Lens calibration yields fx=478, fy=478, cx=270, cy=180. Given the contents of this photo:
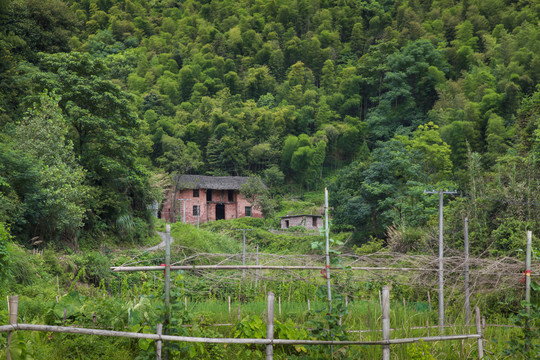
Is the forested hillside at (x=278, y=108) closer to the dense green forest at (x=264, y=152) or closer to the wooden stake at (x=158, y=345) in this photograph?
the dense green forest at (x=264, y=152)

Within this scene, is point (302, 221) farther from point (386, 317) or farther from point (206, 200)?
point (386, 317)

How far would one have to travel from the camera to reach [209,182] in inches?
1427

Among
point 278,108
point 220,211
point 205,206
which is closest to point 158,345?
point 205,206

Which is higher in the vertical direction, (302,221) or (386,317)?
(386,317)

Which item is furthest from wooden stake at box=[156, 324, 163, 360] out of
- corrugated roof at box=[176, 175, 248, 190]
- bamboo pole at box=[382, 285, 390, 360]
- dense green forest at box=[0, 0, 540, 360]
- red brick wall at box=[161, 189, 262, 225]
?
corrugated roof at box=[176, 175, 248, 190]

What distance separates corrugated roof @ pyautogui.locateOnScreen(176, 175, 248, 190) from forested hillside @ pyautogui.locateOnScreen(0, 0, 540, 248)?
121cm

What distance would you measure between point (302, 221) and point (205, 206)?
873 centimetres

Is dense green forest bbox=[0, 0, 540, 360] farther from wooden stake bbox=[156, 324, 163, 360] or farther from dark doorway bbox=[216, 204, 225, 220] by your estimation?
dark doorway bbox=[216, 204, 225, 220]

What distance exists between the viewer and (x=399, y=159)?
76.2ft

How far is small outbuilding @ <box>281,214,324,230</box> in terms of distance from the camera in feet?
103

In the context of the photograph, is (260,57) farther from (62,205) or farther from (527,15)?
(62,205)

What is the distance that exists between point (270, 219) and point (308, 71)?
98.5 ft

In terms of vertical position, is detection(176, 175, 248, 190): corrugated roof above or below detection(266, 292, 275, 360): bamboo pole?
above

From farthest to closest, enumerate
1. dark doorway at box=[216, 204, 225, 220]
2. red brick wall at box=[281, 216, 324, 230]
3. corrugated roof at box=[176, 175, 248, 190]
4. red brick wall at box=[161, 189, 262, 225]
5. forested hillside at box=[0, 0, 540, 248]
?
1. dark doorway at box=[216, 204, 225, 220]
2. red brick wall at box=[161, 189, 262, 225]
3. corrugated roof at box=[176, 175, 248, 190]
4. red brick wall at box=[281, 216, 324, 230]
5. forested hillside at box=[0, 0, 540, 248]
